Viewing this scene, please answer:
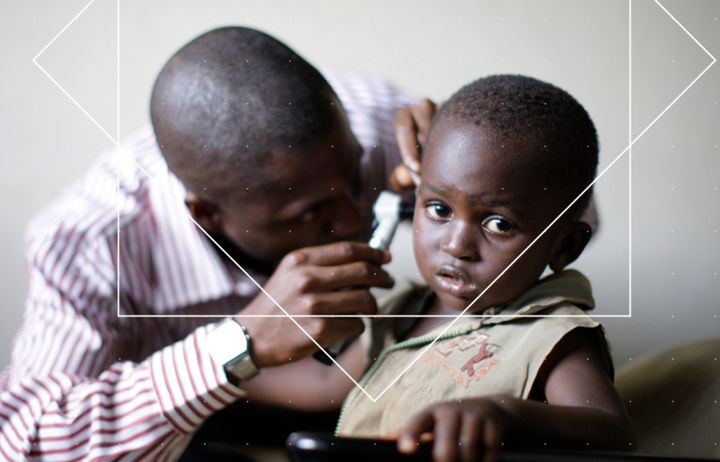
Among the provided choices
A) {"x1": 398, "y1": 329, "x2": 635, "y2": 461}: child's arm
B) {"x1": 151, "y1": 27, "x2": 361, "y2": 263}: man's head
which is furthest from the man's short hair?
{"x1": 398, "y1": 329, "x2": 635, "y2": 461}: child's arm

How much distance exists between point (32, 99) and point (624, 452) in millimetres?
458

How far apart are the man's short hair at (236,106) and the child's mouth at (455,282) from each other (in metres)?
0.13

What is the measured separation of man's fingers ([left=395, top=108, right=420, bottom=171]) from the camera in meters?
0.56

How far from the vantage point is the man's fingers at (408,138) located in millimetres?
558

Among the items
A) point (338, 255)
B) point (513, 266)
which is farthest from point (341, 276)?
point (513, 266)

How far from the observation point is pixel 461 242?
1.48 ft

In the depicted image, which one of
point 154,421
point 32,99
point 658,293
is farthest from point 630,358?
point 32,99

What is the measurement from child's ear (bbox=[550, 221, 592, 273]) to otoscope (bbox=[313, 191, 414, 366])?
10 centimetres

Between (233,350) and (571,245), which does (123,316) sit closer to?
(233,350)

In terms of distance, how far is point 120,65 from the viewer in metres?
0.57

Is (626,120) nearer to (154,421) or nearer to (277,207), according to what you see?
(277,207)

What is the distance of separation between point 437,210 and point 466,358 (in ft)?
0.28

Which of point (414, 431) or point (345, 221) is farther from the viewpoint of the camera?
Result: point (345, 221)

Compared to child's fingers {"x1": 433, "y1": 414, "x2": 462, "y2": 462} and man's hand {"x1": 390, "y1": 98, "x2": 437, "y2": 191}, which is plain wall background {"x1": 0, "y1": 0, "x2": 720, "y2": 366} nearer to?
man's hand {"x1": 390, "y1": 98, "x2": 437, "y2": 191}
